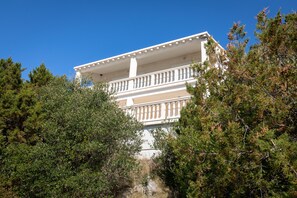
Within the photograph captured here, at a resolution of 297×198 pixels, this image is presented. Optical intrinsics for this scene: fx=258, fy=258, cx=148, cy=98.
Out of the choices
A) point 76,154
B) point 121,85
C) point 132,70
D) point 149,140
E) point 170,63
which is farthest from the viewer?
point 170,63

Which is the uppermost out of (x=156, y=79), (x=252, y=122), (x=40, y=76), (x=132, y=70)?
(x=132, y=70)

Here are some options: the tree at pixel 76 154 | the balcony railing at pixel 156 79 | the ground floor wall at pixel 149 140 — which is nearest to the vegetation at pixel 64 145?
the tree at pixel 76 154

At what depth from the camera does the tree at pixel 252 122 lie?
410 cm

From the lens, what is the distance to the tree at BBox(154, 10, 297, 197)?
13.5 ft

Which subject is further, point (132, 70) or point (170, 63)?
point (170, 63)

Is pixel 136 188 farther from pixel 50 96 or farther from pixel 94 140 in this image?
pixel 50 96

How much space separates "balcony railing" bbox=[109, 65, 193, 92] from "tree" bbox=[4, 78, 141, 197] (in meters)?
3.84

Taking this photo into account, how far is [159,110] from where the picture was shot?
11.6 meters

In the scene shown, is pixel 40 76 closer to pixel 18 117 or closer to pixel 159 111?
pixel 18 117

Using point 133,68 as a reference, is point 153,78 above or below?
below

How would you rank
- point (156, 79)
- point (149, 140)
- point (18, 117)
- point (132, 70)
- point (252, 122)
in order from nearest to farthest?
point (252, 122) → point (18, 117) → point (149, 140) → point (156, 79) → point (132, 70)

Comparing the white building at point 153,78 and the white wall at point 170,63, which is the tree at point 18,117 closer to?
the white building at point 153,78

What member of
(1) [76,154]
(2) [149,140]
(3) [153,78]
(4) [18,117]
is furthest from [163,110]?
(4) [18,117]

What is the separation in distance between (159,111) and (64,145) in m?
4.61
